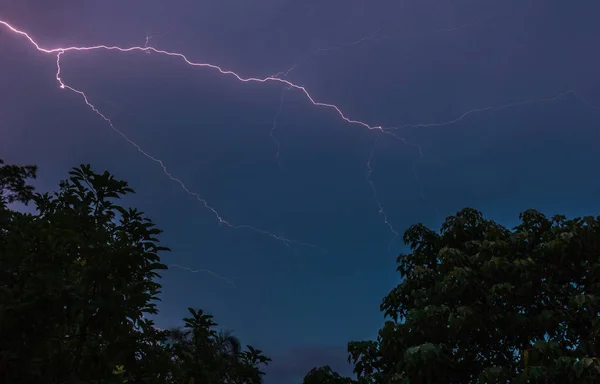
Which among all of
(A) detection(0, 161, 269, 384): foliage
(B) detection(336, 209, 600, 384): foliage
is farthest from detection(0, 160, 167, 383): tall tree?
(B) detection(336, 209, 600, 384): foliage

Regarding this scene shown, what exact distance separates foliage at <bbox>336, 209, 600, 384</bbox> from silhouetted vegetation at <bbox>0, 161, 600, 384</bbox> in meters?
0.02

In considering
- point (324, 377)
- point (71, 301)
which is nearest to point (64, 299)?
point (71, 301)

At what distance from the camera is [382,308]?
9.24 metres

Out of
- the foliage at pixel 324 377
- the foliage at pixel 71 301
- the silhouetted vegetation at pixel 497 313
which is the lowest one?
the foliage at pixel 71 301

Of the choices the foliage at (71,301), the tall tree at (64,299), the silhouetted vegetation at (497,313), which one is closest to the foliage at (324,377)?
the silhouetted vegetation at (497,313)

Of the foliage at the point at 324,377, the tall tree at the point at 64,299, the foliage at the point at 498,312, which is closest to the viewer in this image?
the tall tree at the point at 64,299

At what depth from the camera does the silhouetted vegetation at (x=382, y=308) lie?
2652 mm

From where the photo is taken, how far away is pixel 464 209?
30.2 ft

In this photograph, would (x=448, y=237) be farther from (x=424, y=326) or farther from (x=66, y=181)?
(x=66, y=181)

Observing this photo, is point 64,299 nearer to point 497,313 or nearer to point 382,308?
point 497,313

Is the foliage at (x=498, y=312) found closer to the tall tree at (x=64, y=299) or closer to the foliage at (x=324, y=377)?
the foliage at (x=324, y=377)

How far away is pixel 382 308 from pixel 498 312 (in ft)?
8.78

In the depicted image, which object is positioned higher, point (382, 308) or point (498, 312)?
point (382, 308)

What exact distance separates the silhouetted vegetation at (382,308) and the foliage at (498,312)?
0.02m
